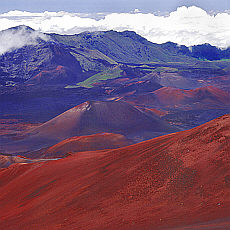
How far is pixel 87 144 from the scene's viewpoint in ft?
130

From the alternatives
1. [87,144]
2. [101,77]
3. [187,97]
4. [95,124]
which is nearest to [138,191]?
[87,144]

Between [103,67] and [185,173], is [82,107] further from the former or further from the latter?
[103,67]

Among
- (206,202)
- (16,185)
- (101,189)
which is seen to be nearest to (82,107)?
(16,185)

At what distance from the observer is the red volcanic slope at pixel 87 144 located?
3832cm

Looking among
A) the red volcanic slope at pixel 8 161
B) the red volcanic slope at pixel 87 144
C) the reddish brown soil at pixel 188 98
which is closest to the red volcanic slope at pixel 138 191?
the red volcanic slope at pixel 8 161

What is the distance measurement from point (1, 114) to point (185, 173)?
6863cm

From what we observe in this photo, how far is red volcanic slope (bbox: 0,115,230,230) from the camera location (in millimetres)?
11266

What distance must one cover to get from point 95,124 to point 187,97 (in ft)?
123

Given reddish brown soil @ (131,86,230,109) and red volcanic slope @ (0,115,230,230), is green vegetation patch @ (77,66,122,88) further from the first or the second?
red volcanic slope @ (0,115,230,230)

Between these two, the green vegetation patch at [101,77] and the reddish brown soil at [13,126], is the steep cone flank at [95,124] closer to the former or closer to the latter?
the reddish brown soil at [13,126]

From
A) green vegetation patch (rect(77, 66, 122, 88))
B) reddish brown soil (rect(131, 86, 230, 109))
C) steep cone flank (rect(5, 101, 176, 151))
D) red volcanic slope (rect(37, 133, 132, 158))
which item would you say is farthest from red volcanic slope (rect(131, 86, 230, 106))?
green vegetation patch (rect(77, 66, 122, 88))

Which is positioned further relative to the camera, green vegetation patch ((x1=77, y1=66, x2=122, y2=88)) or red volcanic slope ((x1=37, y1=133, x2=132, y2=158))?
green vegetation patch ((x1=77, y1=66, x2=122, y2=88))

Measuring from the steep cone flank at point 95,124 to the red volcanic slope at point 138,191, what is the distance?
26992 millimetres

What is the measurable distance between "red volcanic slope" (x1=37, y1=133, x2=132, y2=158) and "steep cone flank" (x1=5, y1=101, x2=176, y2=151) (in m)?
4.89
